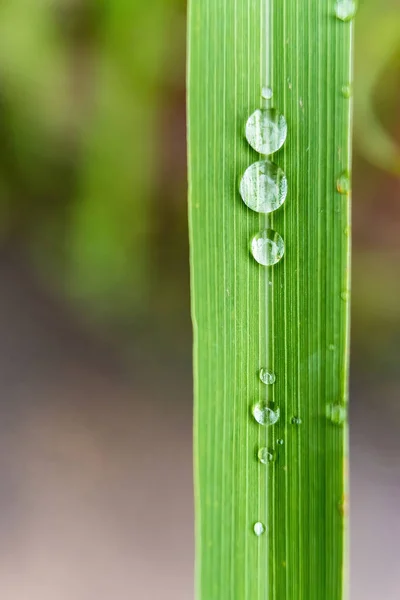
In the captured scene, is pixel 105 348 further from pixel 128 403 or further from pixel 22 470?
pixel 22 470

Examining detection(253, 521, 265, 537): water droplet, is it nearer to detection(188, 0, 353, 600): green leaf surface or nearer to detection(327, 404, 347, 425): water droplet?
detection(188, 0, 353, 600): green leaf surface

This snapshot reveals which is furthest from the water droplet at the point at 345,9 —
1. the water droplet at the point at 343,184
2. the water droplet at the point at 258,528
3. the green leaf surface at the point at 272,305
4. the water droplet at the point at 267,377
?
the water droplet at the point at 258,528

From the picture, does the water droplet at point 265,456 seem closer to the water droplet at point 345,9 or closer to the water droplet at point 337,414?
the water droplet at point 337,414

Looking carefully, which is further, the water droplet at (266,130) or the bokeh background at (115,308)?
the bokeh background at (115,308)

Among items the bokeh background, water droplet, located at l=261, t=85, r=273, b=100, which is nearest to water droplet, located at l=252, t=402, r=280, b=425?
water droplet, located at l=261, t=85, r=273, b=100

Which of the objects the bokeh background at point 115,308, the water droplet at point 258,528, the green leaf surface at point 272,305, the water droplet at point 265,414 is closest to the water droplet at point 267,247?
→ the green leaf surface at point 272,305

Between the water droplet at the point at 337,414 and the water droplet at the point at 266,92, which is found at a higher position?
the water droplet at the point at 266,92

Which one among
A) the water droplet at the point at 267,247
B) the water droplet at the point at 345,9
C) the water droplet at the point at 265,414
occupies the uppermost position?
the water droplet at the point at 345,9

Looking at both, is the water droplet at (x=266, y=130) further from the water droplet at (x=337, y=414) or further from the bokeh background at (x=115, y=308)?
the bokeh background at (x=115, y=308)
